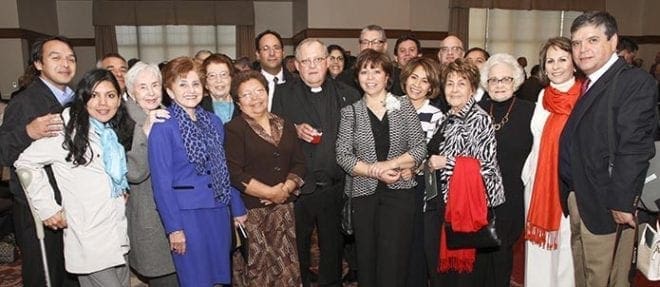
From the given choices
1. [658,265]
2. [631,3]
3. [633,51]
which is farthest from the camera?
[631,3]

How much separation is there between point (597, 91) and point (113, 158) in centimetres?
239

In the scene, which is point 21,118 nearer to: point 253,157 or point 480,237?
point 253,157

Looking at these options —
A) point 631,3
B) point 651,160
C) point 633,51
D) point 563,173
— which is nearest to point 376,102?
point 563,173

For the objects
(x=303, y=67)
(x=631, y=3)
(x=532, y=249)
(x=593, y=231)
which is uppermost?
(x=631, y=3)

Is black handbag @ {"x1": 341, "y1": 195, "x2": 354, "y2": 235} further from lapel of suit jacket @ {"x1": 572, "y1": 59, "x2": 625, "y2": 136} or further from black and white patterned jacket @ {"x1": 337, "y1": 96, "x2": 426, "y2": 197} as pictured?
lapel of suit jacket @ {"x1": 572, "y1": 59, "x2": 625, "y2": 136}

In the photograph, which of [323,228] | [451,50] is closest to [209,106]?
[323,228]

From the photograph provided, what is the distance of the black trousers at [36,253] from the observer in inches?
101

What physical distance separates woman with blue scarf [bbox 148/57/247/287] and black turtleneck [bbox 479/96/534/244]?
1.58 meters

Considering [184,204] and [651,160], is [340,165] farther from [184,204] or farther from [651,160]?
[651,160]

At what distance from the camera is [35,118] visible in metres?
2.48

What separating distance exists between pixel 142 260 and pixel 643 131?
2536mm

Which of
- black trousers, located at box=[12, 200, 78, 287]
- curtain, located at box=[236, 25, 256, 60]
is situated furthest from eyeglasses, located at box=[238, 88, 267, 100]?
curtain, located at box=[236, 25, 256, 60]

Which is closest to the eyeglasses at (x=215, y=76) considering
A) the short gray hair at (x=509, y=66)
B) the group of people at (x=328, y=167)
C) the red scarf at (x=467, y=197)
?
the group of people at (x=328, y=167)

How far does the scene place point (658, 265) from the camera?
229 cm
